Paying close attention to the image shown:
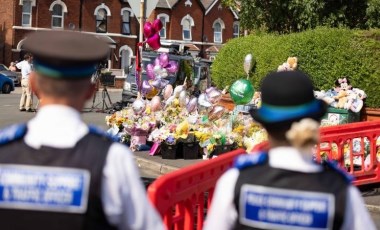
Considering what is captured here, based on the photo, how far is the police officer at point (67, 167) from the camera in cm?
244

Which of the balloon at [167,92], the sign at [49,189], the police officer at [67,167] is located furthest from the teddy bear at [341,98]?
the sign at [49,189]

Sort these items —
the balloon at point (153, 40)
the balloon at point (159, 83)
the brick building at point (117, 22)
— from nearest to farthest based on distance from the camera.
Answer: the balloon at point (159, 83) → the balloon at point (153, 40) → the brick building at point (117, 22)

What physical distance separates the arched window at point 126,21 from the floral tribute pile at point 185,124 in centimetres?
3747

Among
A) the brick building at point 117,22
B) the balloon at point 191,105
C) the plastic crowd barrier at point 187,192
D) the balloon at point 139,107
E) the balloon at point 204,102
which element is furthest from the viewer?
the brick building at point 117,22

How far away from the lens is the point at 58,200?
96.3 inches

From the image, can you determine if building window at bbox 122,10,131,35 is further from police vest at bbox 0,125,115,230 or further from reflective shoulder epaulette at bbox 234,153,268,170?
police vest at bbox 0,125,115,230

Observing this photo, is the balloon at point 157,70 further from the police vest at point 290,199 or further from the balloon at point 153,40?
the police vest at point 290,199

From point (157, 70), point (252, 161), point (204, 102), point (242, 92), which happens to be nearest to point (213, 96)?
point (204, 102)

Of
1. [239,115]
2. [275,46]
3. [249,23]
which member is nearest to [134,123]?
[239,115]

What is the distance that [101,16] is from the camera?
48875 mm

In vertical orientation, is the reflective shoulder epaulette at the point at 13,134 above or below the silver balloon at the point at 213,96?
below

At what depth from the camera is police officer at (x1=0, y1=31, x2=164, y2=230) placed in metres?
2.44

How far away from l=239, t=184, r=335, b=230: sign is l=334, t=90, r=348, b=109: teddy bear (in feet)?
33.5

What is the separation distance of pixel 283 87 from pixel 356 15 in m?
17.0
